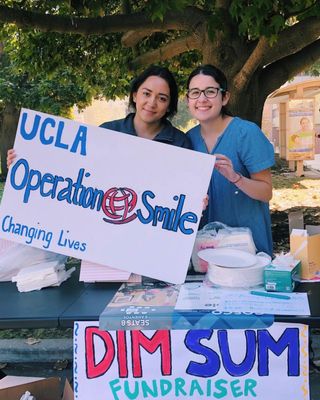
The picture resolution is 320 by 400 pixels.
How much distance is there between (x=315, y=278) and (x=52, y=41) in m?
4.81

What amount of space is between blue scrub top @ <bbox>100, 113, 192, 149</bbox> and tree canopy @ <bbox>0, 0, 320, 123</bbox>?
1.07 m

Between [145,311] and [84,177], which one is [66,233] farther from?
[145,311]

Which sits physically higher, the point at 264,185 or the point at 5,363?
the point at 264,185

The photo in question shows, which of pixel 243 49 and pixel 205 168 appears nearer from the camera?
pixel 205 168

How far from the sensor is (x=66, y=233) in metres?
2.07

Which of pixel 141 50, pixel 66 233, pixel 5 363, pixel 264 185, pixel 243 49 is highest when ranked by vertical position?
pixel 141 50

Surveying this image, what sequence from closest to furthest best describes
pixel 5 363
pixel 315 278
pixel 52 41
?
pixel 315 278 < pixel 5 363 < pixel 52 41

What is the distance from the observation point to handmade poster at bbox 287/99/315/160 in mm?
13250

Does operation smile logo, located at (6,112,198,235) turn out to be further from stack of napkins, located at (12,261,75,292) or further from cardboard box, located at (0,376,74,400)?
cardboard box, located at (0,376,74,400)

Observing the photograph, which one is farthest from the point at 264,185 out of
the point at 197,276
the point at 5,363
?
the point at 5,363

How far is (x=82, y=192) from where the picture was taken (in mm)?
2092

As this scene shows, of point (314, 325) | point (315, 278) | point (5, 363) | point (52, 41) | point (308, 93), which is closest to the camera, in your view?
point (314, 325)

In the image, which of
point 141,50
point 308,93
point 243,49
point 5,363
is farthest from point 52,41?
point 308,93

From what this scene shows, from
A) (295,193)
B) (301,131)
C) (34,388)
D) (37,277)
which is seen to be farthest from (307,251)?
(301,131)
